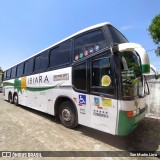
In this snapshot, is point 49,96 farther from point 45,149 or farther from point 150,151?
point 150,151

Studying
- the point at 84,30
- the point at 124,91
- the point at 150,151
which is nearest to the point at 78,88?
the point at 124,91

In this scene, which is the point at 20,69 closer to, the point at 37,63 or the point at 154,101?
the point at 37,63

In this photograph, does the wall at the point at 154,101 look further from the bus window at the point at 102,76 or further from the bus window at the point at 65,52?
the bus window at the point at 65,52

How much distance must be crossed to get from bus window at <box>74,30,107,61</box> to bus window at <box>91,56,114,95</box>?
0.37m

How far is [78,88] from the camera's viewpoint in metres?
4.36

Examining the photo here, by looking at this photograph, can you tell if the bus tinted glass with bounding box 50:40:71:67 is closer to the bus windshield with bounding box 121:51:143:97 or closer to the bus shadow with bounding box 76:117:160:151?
the bus windshield with bounding box 121:51:143:97

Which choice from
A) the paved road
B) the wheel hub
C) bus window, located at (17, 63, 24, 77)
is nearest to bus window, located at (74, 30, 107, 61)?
the wheel hub

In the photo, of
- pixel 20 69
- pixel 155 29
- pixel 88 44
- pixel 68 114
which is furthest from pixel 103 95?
pixel 155 29

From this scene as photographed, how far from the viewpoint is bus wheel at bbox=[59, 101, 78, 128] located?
4.72 meters

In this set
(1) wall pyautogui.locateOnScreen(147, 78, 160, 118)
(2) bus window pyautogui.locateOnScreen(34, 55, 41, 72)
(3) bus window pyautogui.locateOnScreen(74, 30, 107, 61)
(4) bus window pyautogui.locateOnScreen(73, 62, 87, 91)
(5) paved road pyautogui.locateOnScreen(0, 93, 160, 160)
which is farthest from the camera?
(2) bus window pyautogui.locateOnScreen(34, 55, 41, 72)

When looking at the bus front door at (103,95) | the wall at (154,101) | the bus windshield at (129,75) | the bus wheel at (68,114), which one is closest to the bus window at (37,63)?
the bus wheel at (68,114)

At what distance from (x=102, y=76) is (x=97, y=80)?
8.0 inches

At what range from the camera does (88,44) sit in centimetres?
418

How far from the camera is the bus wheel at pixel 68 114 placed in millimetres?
4723
